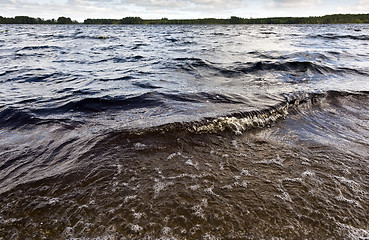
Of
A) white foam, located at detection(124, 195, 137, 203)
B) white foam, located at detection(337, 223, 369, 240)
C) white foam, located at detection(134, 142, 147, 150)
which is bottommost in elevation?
white foam, located at detection(337, 223, 369, 240)

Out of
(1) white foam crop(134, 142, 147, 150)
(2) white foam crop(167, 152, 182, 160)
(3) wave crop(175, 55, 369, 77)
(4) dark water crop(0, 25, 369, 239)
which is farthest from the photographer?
(3) wave crop(175, 55, 369, 77)

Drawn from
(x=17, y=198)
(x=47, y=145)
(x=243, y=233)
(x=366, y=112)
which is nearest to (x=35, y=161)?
(x=47, y=145)

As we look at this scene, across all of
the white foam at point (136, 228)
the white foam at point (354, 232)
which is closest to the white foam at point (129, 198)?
the white foam at point (136, 228)

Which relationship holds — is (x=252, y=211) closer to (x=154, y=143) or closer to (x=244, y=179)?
Answer: (x=244, y=179)

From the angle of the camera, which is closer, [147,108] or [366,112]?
[366,112]

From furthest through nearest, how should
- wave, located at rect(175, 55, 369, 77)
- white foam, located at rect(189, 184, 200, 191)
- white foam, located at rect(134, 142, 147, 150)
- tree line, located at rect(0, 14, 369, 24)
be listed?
1. tree line, located at rect(0, 14, 369, 24)
2. wave, located at rect(175, 55, 369, 77)
3. white foam, located at rect(134, 142, 147, 150)
4. white foam, located at rect(189, 184, 200, 191)

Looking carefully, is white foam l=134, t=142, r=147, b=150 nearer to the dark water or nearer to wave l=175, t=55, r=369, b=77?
the dark water

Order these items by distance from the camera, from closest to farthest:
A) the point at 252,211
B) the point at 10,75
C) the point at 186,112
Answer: the point at 252,211 < the point at 186,112 < the point at 10,75

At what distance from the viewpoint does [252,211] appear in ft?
6.74

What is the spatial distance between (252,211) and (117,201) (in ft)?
4.08

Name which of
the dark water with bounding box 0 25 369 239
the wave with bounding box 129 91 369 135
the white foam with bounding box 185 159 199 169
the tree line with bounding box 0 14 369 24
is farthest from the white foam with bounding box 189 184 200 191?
the tree line with bounding box 0 14 369 24

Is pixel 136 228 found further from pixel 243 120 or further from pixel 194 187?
pixel 243 120

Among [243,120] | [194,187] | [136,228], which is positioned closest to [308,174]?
[194,187]

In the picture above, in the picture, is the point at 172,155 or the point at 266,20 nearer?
the point at 172,155
